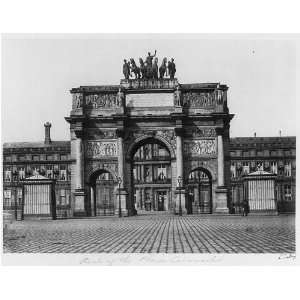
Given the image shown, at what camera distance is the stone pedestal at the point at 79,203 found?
3903 centimetres

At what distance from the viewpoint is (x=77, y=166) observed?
4025 cm

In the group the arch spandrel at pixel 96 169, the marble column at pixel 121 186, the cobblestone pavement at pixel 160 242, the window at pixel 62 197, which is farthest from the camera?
the window at pixel 62 197

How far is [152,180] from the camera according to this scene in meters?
70.1

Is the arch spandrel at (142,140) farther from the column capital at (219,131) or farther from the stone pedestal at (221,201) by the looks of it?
the stone pedestal at (221,201)

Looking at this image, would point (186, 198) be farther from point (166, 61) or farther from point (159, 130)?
point (166, 61)

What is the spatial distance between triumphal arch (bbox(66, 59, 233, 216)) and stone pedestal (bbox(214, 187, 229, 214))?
0.06m

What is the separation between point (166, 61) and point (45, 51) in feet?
67.5

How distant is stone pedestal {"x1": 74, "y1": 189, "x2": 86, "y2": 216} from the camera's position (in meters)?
39.0

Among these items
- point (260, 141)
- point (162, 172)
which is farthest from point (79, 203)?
point (162, 172)

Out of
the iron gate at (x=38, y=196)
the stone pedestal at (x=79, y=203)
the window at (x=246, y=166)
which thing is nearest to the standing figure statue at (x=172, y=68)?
the stone pedestal at (x=79, y=203)

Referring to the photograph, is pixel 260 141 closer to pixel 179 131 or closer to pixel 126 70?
pixel 179 131

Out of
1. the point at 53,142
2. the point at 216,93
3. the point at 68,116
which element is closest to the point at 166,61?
the point at 216,93

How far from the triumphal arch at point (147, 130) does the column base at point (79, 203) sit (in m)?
0.06

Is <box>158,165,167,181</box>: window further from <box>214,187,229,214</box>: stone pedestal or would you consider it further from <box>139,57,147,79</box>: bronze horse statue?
<box>139,57,147,79</box>: bronze horse statue
